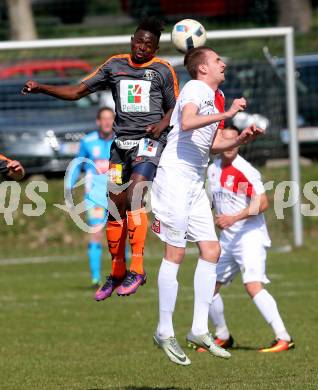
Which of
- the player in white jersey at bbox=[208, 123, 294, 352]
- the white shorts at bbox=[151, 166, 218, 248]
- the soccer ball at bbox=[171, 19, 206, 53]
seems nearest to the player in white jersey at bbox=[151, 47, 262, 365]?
the white shorts at bbox=[151, 166, 218, 248]

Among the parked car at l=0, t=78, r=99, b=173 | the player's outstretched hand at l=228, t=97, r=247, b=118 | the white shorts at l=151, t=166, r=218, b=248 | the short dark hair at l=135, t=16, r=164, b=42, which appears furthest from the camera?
the parked car at l=0, t=78, r=99, b=173

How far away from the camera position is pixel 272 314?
10828mm

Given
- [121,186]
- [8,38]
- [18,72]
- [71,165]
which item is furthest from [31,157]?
[121,186]

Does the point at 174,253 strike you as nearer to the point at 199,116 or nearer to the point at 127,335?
the point at 199,116

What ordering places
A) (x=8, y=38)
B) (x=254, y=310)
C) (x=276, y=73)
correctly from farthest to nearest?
(x=8, y=38)
(x=276, y=73)
(x=254, y=310)

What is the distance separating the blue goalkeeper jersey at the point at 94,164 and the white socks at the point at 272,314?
4115mm

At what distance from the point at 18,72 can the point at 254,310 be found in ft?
27.1

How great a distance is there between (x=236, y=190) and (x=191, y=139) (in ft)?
8.22

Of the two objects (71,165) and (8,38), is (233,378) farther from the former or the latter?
(8,38)

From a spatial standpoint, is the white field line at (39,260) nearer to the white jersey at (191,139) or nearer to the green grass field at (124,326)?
the green grass field at (124,326)

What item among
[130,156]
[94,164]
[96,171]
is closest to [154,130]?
[130,156]

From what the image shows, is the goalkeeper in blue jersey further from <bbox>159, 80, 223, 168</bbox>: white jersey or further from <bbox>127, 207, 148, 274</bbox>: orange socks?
<bbox>159, 80, 223, 168</bbox>: white jersey

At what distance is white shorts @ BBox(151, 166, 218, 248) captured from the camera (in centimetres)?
838

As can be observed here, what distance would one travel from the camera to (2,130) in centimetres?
1878
